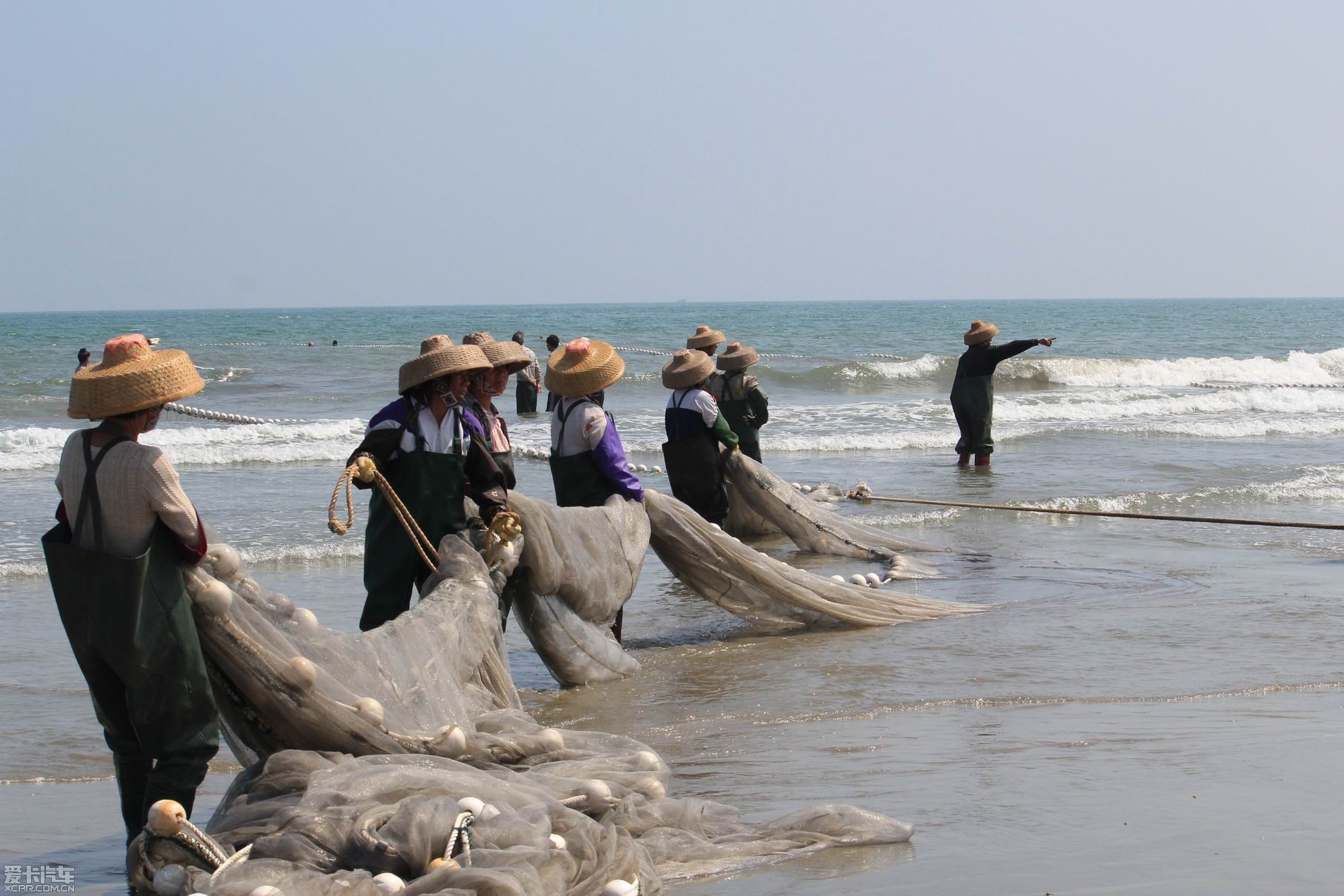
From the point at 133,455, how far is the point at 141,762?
857 millimetres

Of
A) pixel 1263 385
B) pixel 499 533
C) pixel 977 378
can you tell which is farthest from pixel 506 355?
pixel 1263 385

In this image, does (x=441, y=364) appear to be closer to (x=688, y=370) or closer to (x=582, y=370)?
(x=582, y=370)

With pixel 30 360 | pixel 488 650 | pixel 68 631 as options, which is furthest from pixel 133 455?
pixel 30 360

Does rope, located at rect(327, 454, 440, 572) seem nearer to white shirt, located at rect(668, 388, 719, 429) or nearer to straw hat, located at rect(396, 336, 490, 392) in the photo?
straw hat, located at rect(396, 336, 490, 392)

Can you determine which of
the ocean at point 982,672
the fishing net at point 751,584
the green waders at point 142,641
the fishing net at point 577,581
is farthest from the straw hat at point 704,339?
the green waders at point 142,641

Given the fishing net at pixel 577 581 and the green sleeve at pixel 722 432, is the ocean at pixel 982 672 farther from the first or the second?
the green sleeve at pixel 722 432

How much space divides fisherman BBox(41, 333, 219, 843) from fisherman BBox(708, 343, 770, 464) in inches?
301

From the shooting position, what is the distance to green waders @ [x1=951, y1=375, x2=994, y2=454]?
14000 millimetres

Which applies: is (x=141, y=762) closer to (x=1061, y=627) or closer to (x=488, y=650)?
(x=488, y=650)

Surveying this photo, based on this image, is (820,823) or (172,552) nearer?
(172,552)

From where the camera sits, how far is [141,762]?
12.1 feet

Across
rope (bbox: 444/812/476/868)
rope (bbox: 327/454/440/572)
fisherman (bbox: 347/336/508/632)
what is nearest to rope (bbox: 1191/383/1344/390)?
fisherman (bbox: 347/336/508/632)

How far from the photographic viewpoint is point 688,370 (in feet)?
29.5

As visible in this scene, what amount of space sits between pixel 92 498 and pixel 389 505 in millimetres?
1874
